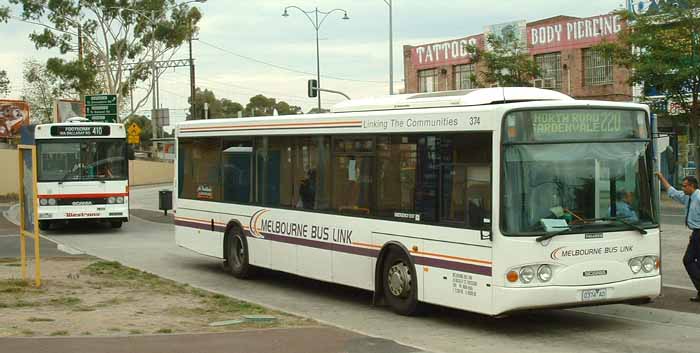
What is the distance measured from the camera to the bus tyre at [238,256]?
16359 mm

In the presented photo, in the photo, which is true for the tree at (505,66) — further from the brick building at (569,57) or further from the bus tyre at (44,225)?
the bus tyre at (44,225)

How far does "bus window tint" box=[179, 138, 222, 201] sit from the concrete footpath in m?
7.21

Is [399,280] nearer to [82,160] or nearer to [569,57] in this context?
[82,160]

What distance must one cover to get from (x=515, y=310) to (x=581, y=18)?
3923cm

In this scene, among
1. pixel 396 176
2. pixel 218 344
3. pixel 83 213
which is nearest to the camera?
pixel 218 344

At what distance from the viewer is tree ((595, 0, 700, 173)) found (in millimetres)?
34406

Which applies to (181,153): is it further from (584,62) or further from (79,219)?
(584,62)

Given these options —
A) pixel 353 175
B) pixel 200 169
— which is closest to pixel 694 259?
pixel 353 175

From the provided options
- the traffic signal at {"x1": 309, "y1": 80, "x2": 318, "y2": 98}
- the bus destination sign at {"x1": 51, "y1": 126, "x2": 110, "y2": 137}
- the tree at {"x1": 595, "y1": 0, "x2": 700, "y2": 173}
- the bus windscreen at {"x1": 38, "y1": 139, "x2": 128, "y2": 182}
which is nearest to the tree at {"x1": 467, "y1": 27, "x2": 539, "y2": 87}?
the traffic signal at {"x1": 309, "y1": 80, "x2": 318, "y2": 98}

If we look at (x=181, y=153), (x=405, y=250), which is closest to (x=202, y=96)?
(x=181, y=153)

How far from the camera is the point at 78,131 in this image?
2614 centimetres

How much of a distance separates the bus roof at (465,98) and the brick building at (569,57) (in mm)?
31799

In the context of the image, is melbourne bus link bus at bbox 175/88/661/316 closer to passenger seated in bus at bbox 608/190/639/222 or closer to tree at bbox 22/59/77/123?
passenger seated in bus at bbox 608/190/639/222

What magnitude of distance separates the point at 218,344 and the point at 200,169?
843cm
